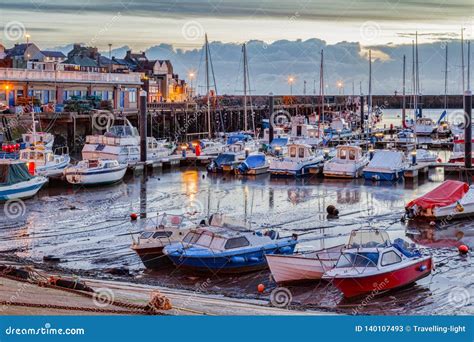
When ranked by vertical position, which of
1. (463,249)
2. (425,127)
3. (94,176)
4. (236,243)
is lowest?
(463,249)

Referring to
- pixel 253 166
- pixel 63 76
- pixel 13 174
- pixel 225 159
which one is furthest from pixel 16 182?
pixel 63 76

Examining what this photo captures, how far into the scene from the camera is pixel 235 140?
52.0 m

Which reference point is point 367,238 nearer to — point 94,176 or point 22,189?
point 22,189

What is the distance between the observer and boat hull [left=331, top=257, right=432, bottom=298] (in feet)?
55.0

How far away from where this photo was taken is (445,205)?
88.4ft

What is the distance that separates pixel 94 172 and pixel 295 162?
11002 mm

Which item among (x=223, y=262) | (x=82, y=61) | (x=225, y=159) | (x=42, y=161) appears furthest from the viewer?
(x=82, y=61)

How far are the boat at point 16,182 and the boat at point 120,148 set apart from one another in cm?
1013

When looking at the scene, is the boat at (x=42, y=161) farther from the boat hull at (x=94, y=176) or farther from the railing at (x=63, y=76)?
the railing at (x=63, y=76)

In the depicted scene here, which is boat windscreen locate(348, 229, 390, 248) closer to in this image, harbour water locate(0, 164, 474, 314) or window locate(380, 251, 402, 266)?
window locate(380, 251, 402, 266)

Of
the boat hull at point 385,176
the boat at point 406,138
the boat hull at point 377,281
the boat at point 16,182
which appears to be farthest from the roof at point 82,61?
the boat hull at point 377,281

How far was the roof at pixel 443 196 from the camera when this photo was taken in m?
27.0
